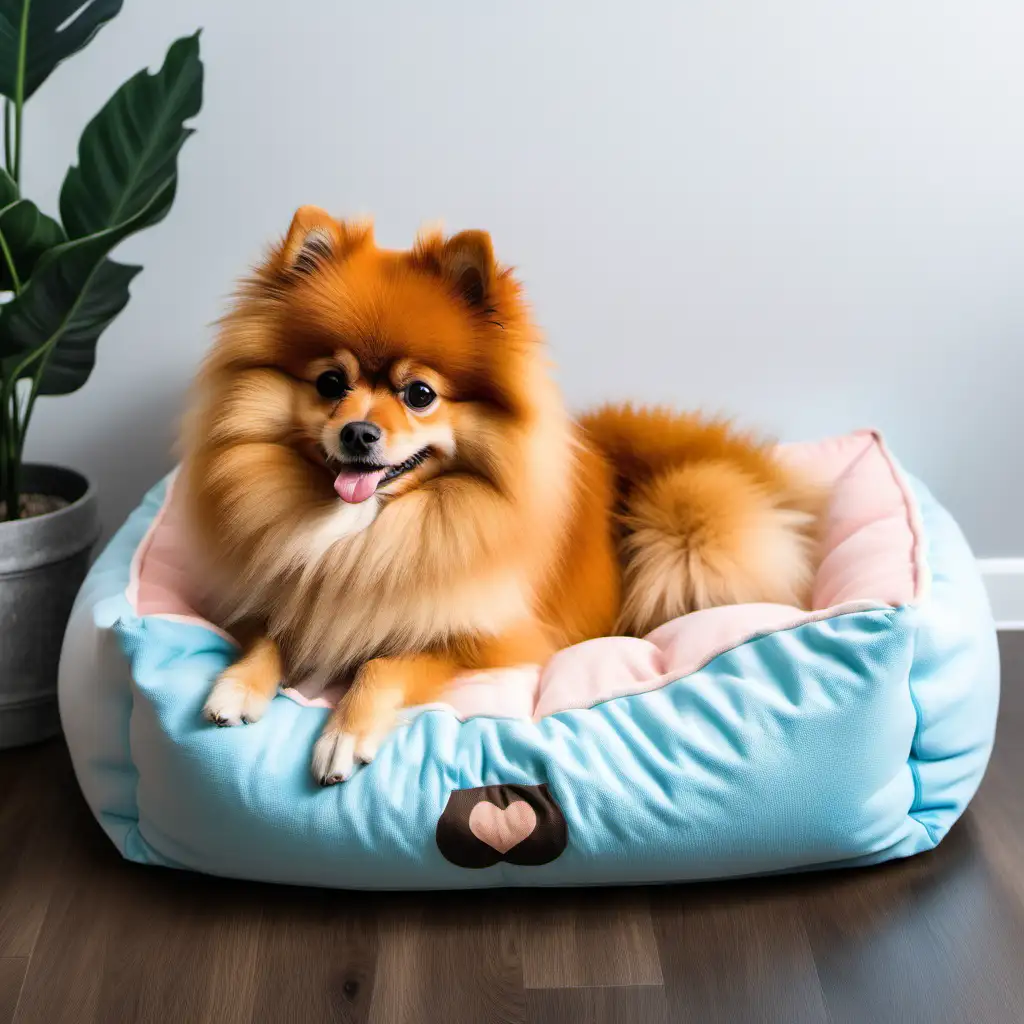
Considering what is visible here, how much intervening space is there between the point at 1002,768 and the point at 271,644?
4.32ft

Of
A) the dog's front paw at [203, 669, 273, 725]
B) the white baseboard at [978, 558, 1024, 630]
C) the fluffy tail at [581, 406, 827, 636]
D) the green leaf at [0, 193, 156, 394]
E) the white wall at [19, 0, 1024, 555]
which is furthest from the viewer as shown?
the white baseboard at [978, 558, 1024, 630]

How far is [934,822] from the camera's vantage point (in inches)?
68.4

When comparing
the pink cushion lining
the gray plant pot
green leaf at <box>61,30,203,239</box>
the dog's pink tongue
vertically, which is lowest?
the gray plant pot

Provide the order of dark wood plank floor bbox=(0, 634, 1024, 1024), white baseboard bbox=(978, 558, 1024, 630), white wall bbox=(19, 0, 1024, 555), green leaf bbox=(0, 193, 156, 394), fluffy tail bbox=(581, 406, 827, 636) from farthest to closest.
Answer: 1. white baseboard bbox=(978, 558, 1024, 630)
2. white wall bbox=(19, 0, 1024, 555)
3. fluffy tail bbox=(581, 406, 827, 636)
4. green leaf bbox=(0, 193, 156, 394)
5. dark wood plank floor bbox=(0, 634, 1024, 1024)

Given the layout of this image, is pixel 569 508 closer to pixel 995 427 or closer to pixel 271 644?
pixel 271 644

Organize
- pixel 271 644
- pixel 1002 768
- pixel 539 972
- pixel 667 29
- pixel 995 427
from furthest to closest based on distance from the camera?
pixel 995 427 → pixel 667 29 → pixel 1002 768 → pixel 271 644 → pixel 539 972

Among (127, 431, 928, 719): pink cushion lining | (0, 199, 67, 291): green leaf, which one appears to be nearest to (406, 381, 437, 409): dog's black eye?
(127, 431, 928, 719): pink cushion lining

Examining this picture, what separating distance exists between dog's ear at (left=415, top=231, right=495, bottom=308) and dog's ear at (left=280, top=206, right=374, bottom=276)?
107 mm

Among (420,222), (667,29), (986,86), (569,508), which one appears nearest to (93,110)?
(420,222)

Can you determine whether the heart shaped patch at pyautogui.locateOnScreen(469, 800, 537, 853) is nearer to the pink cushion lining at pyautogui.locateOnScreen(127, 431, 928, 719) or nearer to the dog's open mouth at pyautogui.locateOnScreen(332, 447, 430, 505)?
the pink cushion lining at pyautogui.locateOnScreen(127, 431, 928, 719)

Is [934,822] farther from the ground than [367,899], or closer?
farther from the ground

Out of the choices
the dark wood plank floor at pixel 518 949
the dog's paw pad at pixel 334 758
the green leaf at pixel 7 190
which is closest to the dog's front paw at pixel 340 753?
the dog's paw pad at pixel 334 758

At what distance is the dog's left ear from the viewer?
63.8 inches

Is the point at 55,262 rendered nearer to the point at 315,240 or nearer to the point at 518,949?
the point at 315,240
